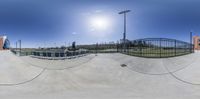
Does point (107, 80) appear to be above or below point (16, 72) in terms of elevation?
below

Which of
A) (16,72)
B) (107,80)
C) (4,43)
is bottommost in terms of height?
(107,80)

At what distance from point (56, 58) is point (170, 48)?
7198 millimetres

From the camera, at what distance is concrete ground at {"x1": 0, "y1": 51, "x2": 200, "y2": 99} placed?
21.2 feet

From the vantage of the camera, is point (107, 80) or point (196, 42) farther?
point (196, 42)

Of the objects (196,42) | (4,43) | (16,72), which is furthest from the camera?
(4,43)

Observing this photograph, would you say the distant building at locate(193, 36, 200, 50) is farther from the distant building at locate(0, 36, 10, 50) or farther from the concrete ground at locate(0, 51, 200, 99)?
the distant building at locate(0, 36, 10, 50)

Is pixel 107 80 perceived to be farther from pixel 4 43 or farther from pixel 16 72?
pixel 4 43

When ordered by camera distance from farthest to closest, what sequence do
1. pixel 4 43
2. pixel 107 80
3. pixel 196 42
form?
pixel 4 43 < pixel 196 42 < pixel 107 80

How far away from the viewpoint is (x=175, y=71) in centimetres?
898

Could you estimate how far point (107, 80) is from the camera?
8.23 m

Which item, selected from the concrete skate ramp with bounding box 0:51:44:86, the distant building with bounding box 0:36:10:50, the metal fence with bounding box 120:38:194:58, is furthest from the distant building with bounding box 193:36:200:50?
the distant building with bounding box 0:36:10:50

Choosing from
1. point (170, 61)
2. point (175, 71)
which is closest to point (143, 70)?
point (175, 71)

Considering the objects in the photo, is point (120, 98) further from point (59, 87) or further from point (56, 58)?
point (56, 58)

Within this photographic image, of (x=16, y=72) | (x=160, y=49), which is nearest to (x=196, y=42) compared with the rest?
(x=160, y=49)
